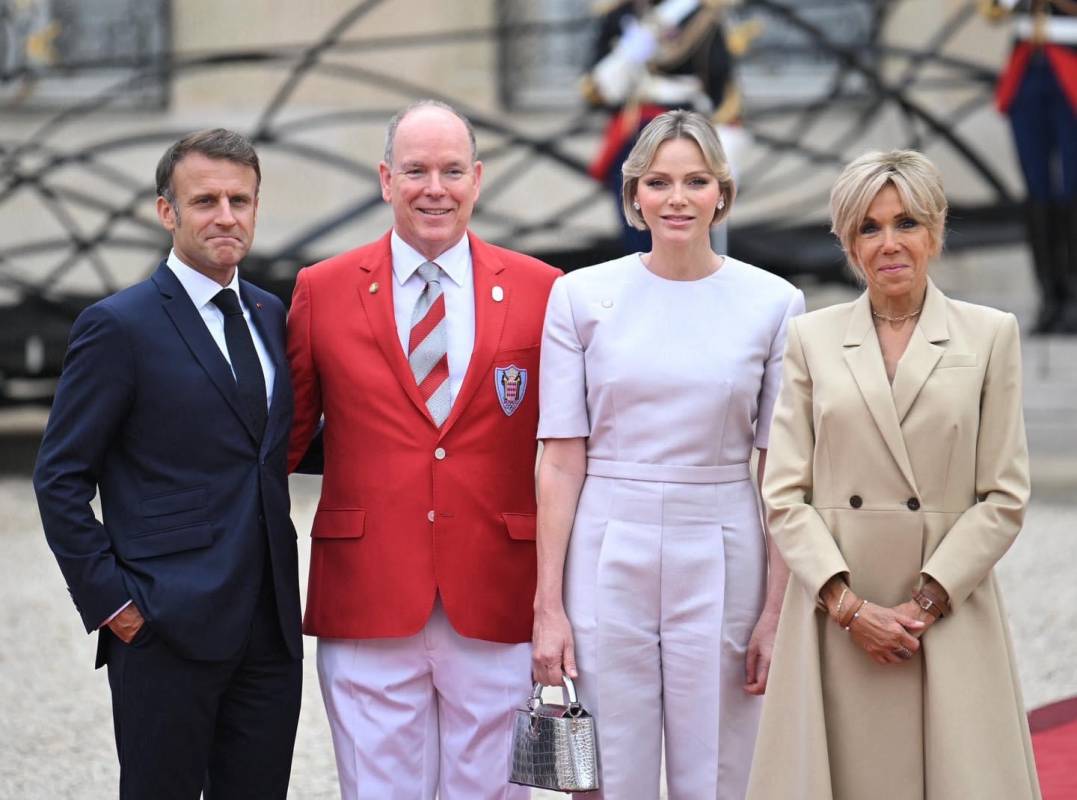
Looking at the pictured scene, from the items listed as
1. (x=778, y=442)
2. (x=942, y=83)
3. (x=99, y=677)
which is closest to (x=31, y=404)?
(x=99, y=677)

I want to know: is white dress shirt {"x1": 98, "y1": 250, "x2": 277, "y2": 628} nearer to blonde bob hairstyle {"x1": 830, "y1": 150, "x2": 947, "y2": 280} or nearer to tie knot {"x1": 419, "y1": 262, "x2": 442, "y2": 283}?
tie knot {"x1": 419, "y1": 262, "x2": 442, "y2": 283}

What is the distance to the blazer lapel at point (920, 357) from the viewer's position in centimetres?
279

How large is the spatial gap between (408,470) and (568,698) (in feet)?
1.62

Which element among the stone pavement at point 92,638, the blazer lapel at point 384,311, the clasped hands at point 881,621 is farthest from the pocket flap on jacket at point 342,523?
the stone pavement at point 92,638

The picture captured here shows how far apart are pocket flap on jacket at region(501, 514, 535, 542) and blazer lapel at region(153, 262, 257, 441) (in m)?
0.50

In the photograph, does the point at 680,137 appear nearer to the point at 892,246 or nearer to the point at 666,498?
the point at 892,246

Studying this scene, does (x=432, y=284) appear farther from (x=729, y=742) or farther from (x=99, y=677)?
(x=99, y=677)

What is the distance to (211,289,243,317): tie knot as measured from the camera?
3014 millimetres

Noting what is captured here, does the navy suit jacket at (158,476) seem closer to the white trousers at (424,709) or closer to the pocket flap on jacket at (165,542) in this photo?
the pocket flap on jacket at (165,542)

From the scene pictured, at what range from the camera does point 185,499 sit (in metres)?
2.89

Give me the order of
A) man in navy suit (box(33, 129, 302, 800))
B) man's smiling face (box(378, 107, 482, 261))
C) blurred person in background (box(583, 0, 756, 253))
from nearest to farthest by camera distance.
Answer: man in navy suit (box(33, 129, 302, 800))
man's smiling face (box(378, 107, 482, 261))
blurred person in background (box(583, 0, 756, 253))

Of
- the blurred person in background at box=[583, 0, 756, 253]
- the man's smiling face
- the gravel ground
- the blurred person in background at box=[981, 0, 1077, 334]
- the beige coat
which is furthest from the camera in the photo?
the blurred person in background at box=[981, 0, 1077, 334]

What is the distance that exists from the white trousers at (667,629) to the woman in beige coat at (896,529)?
0.14 m

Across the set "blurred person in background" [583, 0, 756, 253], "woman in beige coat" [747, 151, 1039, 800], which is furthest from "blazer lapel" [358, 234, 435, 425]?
"blurred person in background" [583, 0, 756, 253]
